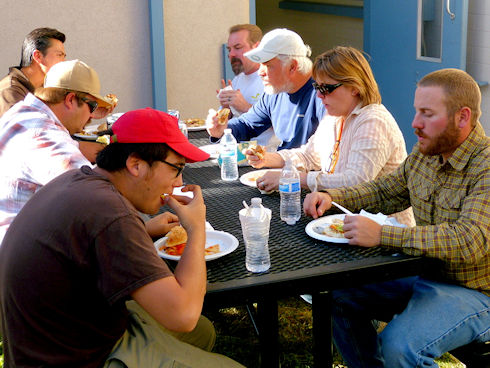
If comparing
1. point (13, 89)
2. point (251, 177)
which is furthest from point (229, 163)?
point (13, 89)

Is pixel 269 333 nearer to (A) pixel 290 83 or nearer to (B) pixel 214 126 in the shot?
(A) pixel 290 83

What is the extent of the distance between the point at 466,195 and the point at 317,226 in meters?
0.62

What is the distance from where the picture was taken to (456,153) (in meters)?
2.38

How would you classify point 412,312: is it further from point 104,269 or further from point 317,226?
point 104,269

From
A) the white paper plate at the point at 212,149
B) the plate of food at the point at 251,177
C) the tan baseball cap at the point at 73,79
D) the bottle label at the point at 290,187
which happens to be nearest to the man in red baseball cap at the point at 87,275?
the bottle label at the point at 290,187

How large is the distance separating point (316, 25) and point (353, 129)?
308 inches

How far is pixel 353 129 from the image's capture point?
3.20m

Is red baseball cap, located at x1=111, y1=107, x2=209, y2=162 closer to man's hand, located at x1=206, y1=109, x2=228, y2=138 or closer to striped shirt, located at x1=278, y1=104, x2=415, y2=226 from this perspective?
striped shirt, located at x1=278, y1=104, x2=415, y2=226

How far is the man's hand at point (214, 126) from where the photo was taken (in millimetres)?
4324

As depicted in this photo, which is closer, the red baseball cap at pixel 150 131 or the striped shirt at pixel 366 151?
the red baseball cap at pixel 150 131

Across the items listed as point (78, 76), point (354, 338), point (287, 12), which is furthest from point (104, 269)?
point (287, 12)

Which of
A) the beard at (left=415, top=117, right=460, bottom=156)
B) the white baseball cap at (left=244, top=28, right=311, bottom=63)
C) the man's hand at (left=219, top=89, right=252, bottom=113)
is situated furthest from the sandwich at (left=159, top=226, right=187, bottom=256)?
the man's hand at (left=219, top=89, right=252, bottom=113)

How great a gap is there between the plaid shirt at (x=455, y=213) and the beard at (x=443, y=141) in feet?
0.14

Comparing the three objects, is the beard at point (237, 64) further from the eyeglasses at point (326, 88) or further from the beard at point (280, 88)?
the eyeglasses at point (326, 88)
